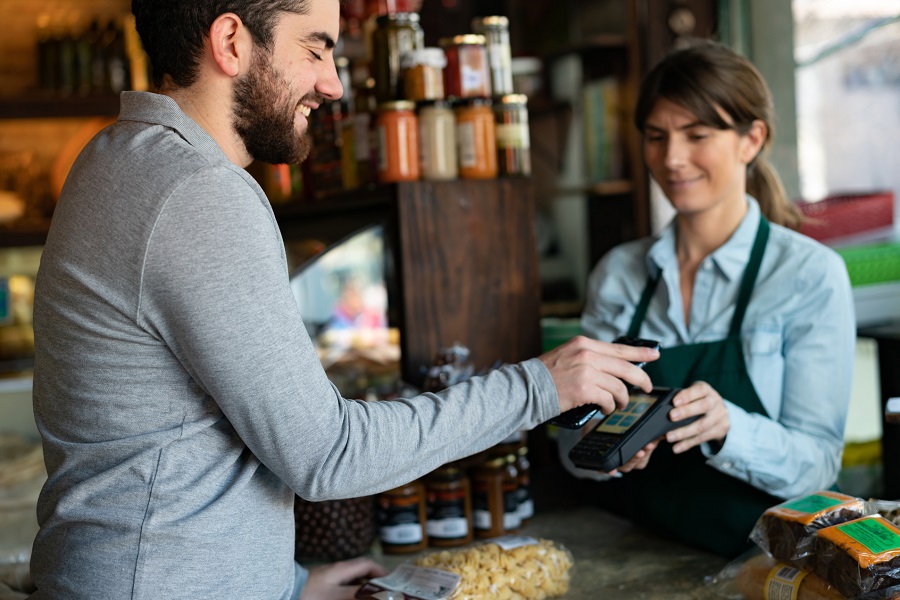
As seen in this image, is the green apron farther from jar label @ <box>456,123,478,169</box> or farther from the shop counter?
jar label @ <box>456,123,478,169</box>

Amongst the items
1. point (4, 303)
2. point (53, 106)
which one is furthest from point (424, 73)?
point (4, 303)

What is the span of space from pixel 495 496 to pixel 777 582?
0.62 metres

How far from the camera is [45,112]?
3809 mm

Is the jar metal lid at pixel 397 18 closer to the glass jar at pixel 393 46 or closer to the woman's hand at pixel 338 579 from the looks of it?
the glass jar at pixel 393 46

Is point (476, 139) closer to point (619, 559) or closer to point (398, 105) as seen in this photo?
point (398, 105)

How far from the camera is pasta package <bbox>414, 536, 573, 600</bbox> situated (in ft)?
4.97

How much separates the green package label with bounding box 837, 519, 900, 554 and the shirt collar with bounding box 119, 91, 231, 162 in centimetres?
97

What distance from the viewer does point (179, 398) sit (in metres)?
1.19

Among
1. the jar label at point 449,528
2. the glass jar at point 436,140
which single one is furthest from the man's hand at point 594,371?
the glass jar at point 436,140

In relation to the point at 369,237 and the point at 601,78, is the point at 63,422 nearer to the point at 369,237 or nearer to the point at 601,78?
the point at 369,237

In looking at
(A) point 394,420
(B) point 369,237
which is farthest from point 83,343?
(B) point 369,237

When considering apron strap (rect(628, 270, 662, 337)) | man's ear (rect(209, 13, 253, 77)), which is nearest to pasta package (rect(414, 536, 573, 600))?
apron strap (rect(628, 270, 662, 337))

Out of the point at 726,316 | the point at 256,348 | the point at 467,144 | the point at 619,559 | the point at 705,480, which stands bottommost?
the point at 619,559

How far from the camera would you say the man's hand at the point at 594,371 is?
1.33 m
